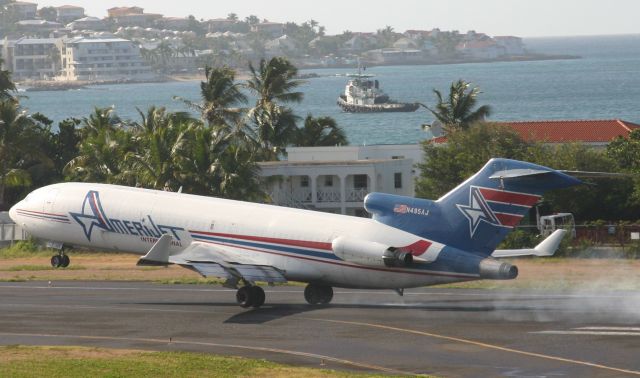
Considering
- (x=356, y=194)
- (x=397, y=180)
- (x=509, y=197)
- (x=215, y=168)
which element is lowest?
(x=356, y=194)

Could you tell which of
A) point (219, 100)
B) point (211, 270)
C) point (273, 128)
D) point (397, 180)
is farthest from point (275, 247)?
point (219, 100)

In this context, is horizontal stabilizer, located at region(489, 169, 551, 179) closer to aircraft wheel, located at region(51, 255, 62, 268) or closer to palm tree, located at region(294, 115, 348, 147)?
aircraft wheel, located at region(51, 255, 62, 268)

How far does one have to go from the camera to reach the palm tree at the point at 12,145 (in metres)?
85.4

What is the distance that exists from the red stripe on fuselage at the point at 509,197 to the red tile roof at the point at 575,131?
175 ft

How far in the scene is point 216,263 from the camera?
4303 cm

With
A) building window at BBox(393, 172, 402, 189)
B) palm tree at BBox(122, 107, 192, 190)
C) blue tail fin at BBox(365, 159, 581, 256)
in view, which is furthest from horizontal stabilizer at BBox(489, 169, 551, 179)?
building window at BBox(393, 172, 402, 189)

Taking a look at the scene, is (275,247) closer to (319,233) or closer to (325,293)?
(319,233)

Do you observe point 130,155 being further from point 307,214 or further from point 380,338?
point 380,338

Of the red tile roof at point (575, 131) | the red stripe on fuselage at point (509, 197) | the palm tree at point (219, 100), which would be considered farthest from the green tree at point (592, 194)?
the palm tree at point (219, 100)

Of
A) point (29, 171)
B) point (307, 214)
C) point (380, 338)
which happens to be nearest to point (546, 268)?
point (307, 214)

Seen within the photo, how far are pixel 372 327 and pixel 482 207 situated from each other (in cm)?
533

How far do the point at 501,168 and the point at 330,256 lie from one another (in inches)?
273

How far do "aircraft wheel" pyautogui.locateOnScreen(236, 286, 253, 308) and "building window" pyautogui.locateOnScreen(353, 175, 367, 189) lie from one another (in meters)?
37.8

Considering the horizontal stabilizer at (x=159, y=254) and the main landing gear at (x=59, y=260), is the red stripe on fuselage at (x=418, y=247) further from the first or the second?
the main landing gear at (x=59, y=260)
